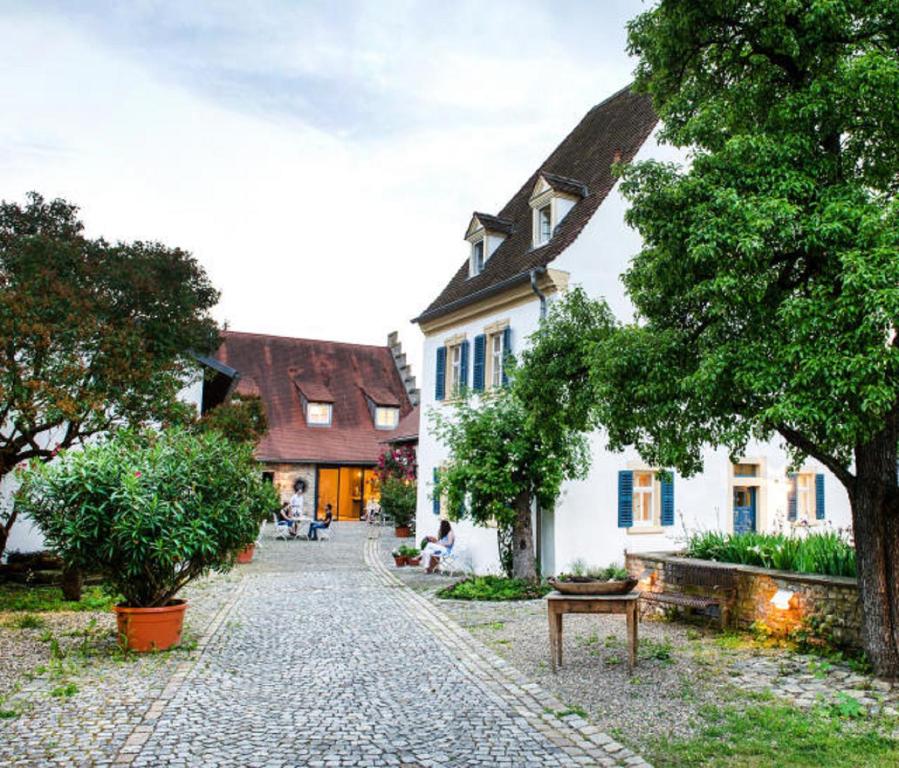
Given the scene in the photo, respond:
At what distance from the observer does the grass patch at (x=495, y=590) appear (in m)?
14.4

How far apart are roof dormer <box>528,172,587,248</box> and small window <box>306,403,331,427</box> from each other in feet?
72.5

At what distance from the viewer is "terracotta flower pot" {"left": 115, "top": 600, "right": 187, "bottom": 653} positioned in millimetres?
9383

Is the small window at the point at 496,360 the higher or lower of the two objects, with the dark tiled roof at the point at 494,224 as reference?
lower

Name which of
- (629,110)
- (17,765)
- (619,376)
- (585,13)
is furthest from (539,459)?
(17,765)

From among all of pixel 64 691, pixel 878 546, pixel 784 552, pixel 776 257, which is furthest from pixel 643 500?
pixel 64 691

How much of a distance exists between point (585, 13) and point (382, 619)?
854cm

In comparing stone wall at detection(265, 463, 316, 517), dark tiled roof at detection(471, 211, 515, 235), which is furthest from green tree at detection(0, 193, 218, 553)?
stone wall at detection(265, 463, 316, 517)

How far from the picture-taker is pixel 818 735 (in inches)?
244

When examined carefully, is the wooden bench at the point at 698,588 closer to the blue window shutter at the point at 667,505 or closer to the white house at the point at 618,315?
the white house at the point at 618,315

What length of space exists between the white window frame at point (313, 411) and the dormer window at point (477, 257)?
62.4 ft

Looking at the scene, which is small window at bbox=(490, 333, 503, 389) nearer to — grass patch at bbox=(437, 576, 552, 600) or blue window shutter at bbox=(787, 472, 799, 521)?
grass patch at bbox=(437, 576, 552, 600)

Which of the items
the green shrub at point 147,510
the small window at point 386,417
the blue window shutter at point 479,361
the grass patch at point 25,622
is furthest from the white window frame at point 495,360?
the small window at point 386,417

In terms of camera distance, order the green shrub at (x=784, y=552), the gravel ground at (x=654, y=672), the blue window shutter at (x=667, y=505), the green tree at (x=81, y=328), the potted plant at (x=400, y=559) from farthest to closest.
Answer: the potted plant at (x=400, y=559) < the blue window shutter at (x=667, y=505) < the green tree at (x=81, y=328) < the green shrub at (x=784, y=552) < the gravel ground at (x=654, y=672)

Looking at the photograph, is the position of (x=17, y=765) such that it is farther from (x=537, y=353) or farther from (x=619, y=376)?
(x=537, y=353)
